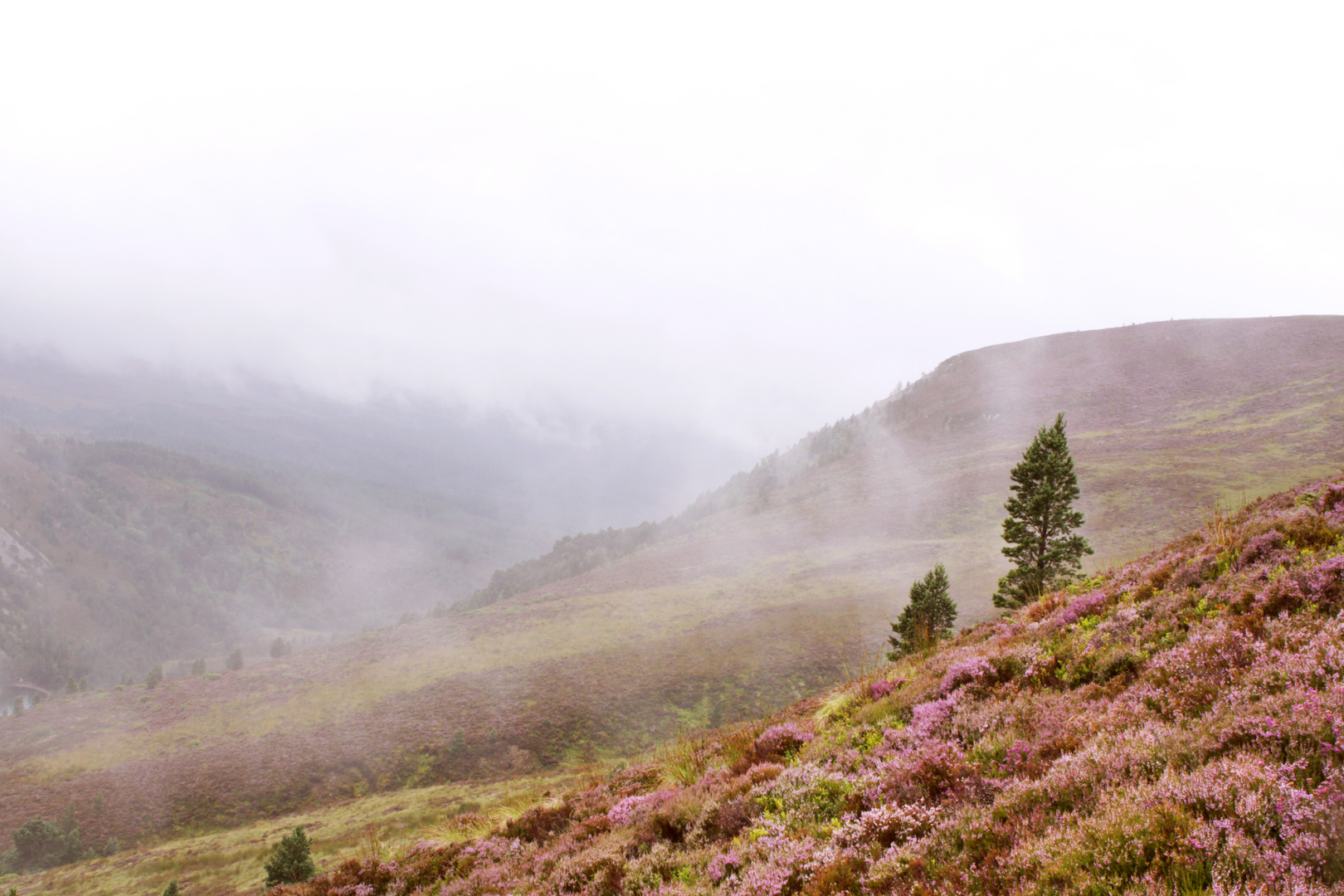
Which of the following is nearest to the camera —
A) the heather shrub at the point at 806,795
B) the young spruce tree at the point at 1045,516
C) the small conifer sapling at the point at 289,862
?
the heather shrub at the point at 806,795

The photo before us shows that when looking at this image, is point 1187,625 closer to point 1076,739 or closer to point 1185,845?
point 1076,739

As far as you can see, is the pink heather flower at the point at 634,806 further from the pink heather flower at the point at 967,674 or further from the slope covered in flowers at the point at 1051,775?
the pink heather flower at the point at 967,674

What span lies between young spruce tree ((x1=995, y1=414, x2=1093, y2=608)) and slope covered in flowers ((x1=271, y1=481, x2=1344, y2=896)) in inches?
443

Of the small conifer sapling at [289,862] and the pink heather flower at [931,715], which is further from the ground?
the pink heather flower at [931,715]

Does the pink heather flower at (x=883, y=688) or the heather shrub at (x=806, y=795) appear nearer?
the heather shrub at (x=806, y=795)

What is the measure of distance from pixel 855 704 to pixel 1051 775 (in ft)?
19.1

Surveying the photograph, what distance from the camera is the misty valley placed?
4.38m

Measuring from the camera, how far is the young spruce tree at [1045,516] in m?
21.7

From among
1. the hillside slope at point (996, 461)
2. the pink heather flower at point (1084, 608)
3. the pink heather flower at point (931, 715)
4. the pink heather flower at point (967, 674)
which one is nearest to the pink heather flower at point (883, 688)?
the pink heather flower at point (967, 674)

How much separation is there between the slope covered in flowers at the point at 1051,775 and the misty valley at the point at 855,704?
0.12ft

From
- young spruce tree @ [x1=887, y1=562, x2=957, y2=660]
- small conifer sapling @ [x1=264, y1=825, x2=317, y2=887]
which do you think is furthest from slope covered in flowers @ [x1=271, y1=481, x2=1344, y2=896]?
young spruce tree @ [x1=887, y1=562, x2=957, y2=660]

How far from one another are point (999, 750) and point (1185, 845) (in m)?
2.96

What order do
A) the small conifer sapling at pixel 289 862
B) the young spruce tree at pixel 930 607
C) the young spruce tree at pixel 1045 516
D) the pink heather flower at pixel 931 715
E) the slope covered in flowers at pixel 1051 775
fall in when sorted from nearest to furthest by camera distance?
the slope covered in flowers at pixel 1051 775
the pink heather flower at pixel 931 715
the small conifer sapling at pixel 289 862
the young spruce tree at pixel 930 607
the young spruce tree at pixel 1045 516

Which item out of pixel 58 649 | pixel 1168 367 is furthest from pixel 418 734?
pixel 58 649
